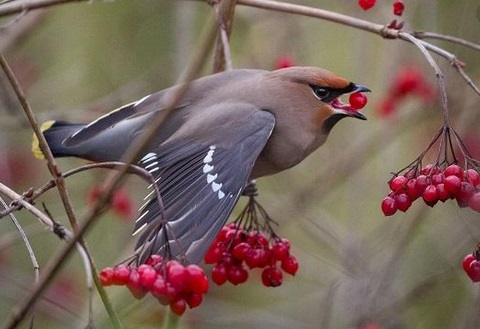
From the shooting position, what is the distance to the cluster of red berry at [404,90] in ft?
16.1

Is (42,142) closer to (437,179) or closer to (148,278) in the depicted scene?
(148,278)

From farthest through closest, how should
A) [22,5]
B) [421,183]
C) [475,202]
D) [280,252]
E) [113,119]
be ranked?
1. [113,119]
2. [280,252]
3. [22,5]
4. [421,183]
5. [475,202]

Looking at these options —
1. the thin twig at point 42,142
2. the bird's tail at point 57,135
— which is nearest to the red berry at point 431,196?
the thin twig at point 42,142

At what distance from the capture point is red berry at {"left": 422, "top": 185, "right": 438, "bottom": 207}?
2.60m

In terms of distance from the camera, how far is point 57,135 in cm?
370

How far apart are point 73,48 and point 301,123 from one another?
2.98 meters

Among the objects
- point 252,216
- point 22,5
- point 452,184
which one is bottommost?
point 252,216

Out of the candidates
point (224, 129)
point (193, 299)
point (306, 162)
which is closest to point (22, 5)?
point (224, 129)

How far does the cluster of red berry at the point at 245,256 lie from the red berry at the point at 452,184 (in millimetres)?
669

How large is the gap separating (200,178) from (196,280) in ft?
2.92

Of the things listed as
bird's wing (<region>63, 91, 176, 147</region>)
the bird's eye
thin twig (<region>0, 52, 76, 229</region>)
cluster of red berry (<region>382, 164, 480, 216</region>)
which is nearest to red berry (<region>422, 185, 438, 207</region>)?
cluster of red berry (<region>382, 164, 480, 216</region>)

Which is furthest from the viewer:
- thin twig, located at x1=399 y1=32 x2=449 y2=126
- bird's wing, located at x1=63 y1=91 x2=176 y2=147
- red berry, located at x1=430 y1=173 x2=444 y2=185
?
bird's wing, located at x1=63 y1=91 x2=176 y2=147

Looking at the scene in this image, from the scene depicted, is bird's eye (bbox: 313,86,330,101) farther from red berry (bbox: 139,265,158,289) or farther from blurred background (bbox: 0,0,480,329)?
red berry (bbox: 139,265,158,289)

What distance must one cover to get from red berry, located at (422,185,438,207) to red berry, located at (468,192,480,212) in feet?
0.29
